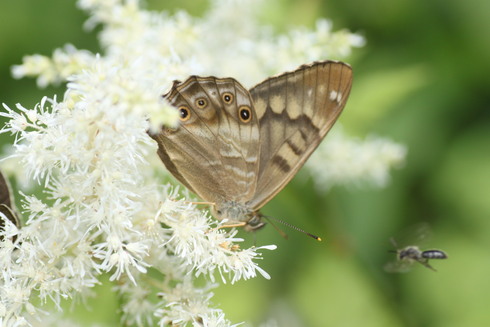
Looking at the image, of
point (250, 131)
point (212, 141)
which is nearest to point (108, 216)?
point (212, 141)

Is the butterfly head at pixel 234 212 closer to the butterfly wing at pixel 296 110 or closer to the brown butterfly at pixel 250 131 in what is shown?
the brown butterfly at pixel 250 131

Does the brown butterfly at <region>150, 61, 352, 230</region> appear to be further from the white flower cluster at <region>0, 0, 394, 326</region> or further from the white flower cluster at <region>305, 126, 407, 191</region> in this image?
the white flower cluster at <region>305, 126, 407, 191</region>

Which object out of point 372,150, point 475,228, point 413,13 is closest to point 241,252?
point 372,150

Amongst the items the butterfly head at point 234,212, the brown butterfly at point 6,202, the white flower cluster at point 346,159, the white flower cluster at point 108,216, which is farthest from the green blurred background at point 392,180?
the brown butterfly at point 6,202

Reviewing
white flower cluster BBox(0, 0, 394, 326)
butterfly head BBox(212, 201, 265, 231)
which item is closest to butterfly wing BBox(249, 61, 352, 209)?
butterfly head BBox(212, 201, 265, 231)

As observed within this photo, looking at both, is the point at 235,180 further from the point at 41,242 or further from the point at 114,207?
the point at 41,242

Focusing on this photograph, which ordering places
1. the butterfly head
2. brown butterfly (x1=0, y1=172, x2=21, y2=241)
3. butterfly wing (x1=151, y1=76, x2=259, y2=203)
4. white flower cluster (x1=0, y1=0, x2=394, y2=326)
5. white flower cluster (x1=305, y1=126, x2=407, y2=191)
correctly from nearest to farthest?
1. white flower cluster (x1=0, y1=0, x2=394, y2=326)
2. brown butterfly (x1=0, y1=172, x2=21, y2=241)
3. butterfly wing (x1=151, y1=76, x2=259, y2=203)
4. the butterfly head
5. white flower cluster (x1=305, y1=126, x2=407, y2=191)
